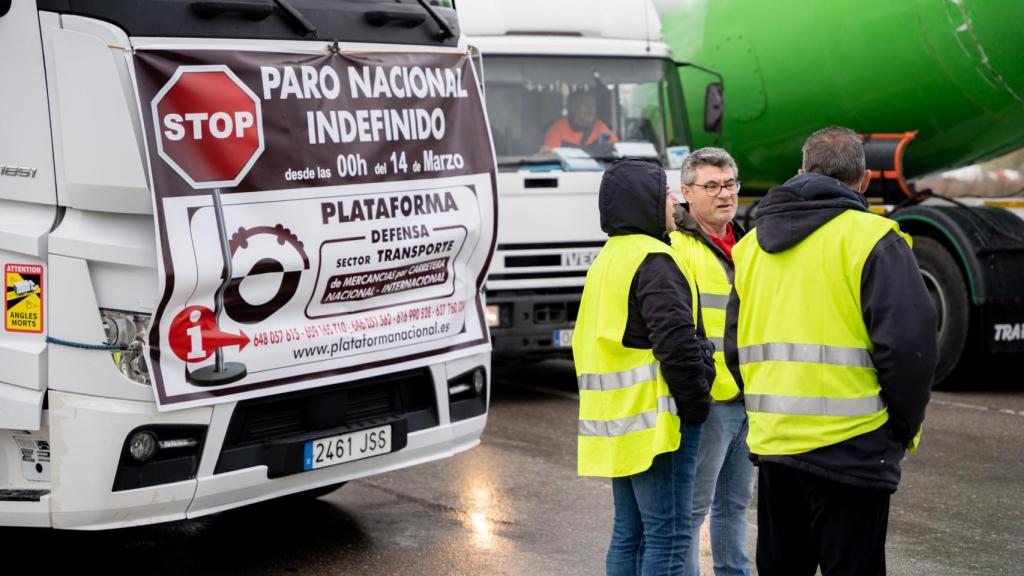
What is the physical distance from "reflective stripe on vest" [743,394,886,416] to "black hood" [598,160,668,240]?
2.31 feet

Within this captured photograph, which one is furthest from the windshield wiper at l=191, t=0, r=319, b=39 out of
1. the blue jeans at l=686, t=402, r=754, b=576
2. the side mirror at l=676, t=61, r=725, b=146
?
the side mirror at l=676, t=61, r=725, b=146

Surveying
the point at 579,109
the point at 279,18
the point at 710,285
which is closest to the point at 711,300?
the point at 710,285

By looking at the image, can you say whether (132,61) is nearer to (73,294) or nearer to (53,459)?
(73,294)

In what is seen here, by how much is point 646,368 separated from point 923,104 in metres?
6.85

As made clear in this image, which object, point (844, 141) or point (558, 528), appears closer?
point (844, 141)

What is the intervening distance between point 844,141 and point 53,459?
2964 millimetres

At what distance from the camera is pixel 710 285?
495 centimetres

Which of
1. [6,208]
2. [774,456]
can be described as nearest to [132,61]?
[6,208]

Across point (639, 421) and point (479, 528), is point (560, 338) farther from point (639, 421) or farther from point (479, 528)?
point (639, 421)

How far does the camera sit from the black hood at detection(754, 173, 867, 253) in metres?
3.94

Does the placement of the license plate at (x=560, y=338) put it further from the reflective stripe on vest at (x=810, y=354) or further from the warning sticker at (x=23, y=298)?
the reflective stripe on vest at (x=810, y=354)

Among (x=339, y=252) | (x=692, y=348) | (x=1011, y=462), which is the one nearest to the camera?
(x=692, y=348)

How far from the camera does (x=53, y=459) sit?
16.2ft

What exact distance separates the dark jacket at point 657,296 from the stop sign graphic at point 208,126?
5.06 ft
